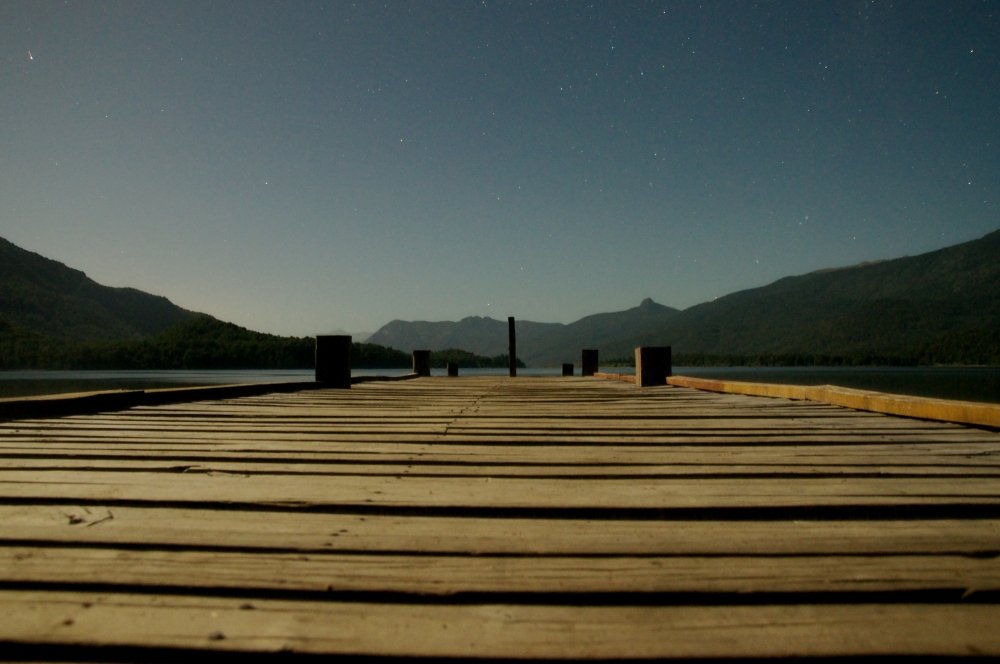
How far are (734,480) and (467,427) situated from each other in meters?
1.83

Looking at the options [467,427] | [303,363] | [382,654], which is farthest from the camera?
[303,363]

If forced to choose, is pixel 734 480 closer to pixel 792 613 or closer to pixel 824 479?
pixel 824 479

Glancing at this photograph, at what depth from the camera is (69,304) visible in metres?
98.9

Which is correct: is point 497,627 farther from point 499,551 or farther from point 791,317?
point 791,317

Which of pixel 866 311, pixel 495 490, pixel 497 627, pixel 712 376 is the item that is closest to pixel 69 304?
pixel 712 376

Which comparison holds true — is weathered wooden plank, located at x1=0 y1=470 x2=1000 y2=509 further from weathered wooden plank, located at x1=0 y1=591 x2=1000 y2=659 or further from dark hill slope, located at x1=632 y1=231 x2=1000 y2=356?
dark hill slope, located at x1=632 y1=231 x2=1000 y2=356

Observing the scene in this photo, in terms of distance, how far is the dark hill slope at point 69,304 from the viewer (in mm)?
87375

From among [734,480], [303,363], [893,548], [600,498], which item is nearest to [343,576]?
[600,498]

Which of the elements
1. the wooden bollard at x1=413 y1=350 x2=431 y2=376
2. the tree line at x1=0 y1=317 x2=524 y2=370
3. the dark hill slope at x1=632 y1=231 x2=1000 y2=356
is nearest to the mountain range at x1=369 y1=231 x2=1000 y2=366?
the dark hill slope at x1=632 y1=231 x2=1000 y2=356

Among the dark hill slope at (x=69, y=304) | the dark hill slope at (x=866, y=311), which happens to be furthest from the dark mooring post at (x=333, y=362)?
the dark hill slope at (x=866, y=311)

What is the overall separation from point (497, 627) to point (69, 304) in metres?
124

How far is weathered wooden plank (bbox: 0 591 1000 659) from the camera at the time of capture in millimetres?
946

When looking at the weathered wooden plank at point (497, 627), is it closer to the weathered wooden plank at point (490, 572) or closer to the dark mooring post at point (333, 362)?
the weathered wooden plank at point (490, 572)

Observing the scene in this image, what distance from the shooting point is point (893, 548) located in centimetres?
137
